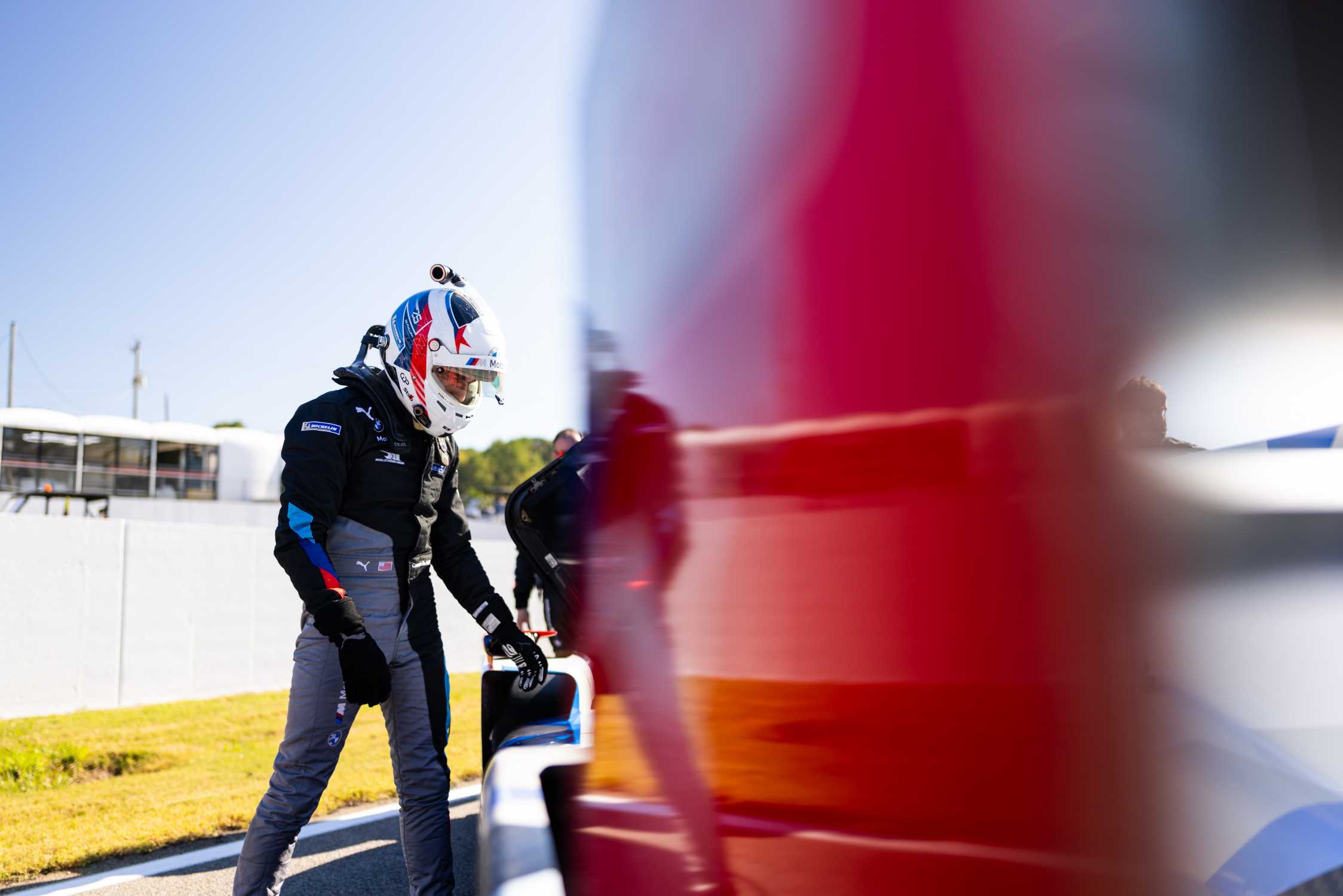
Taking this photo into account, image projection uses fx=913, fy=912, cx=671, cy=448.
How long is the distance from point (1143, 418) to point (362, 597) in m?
2.72

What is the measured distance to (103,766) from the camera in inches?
245

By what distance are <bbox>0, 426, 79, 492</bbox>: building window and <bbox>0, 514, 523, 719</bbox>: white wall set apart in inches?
530

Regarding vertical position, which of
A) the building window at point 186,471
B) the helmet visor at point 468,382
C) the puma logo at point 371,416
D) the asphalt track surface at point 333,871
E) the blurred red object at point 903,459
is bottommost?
the asphalt track surface at point 333,871

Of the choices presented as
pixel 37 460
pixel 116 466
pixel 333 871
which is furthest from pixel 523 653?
pixel 116 466

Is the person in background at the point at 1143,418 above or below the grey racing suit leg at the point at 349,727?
above

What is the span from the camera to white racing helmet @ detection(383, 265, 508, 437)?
3033mm

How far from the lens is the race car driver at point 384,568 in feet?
9.11

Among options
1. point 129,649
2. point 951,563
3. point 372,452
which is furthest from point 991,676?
point 129,649

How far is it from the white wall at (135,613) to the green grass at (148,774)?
306 millimetres

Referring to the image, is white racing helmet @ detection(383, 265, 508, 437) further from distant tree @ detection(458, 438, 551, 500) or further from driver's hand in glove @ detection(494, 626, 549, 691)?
distant tree @ detection(458, 438, 551, 500)

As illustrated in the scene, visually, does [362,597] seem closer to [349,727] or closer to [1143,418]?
[349,727]

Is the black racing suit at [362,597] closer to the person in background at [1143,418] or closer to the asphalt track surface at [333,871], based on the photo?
the asphalt track surface at [333,871]

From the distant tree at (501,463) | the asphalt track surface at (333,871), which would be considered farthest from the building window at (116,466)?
the distant tree at (501,463)

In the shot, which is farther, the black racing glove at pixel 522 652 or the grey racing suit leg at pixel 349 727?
the black racing glove at pixel 522 652
